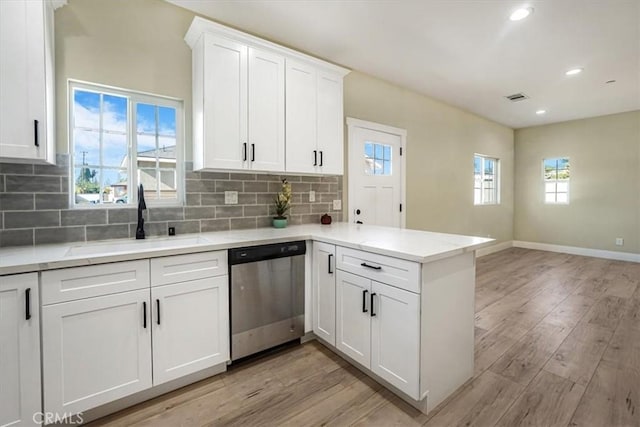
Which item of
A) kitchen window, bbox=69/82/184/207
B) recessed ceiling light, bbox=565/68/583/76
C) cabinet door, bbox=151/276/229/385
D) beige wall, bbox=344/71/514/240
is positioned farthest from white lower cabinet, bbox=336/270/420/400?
recessed ceiling light, bbox=565/68/583/76

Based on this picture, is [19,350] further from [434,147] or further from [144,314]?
[434,147]

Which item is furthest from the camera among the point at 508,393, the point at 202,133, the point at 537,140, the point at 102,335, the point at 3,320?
the point at 537,140

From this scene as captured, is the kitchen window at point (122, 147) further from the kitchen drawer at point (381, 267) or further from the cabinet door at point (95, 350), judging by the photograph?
the kitchen drawer at point (381, 267)

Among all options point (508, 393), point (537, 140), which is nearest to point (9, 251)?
point (508, 393)

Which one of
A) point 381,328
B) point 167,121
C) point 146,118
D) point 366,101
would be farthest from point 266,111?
point 381,328

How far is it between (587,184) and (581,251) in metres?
1.34

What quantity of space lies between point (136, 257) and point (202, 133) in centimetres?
103

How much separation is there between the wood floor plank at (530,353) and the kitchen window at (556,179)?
461cm

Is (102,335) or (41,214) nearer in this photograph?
(102,335)

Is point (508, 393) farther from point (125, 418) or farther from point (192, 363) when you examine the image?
point (125, 418)

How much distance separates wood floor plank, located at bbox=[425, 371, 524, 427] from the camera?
1618 mm

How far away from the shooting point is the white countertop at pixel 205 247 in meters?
1.48

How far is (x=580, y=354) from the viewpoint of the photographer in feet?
7.47

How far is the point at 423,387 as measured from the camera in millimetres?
1632
